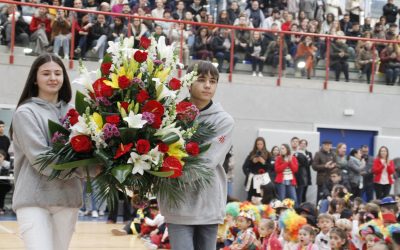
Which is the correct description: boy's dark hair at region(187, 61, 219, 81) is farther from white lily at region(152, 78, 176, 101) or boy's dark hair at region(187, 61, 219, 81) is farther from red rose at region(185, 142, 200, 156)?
red rose at region(185, 142, 200, 156)

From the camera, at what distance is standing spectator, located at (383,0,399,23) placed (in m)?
18.7

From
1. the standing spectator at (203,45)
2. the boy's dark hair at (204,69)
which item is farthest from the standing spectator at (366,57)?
the boy's dark hair at (204,69)

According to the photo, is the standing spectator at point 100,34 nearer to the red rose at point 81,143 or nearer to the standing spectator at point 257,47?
the standing spectator at point 257,47

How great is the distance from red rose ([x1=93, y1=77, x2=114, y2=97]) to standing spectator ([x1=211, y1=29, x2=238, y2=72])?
413 inches

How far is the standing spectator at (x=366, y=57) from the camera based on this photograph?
15703 millimetres

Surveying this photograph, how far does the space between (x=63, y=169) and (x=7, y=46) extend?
10.3m

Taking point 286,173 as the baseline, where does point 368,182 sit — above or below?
below

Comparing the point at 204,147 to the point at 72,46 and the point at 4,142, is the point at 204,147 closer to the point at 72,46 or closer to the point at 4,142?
the point at 4,142

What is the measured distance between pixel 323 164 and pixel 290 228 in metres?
6.00

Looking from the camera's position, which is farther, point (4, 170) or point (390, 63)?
point (390, 63)

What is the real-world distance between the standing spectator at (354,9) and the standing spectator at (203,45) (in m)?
4.77

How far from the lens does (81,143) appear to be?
13.4 ft

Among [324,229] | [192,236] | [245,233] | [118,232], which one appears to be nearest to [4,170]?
[118,232]

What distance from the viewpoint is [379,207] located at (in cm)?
925
